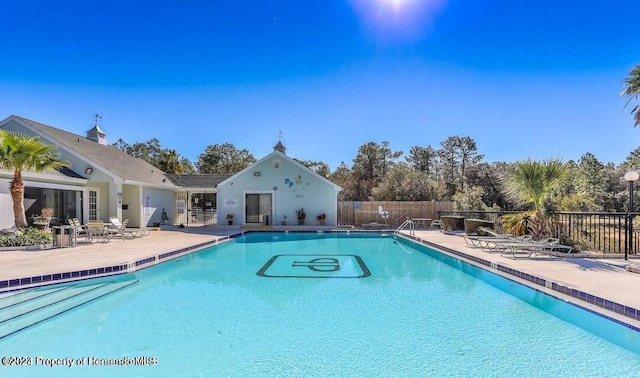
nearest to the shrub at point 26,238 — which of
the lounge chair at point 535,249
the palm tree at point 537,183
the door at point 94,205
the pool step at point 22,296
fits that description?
the door at point 94,205

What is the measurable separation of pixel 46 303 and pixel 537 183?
484 inches

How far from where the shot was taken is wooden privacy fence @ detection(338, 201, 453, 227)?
2239 centimetres

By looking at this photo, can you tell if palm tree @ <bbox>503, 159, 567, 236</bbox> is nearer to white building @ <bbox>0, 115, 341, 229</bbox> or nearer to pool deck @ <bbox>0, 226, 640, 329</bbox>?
pool deck @ <bbox>0, 226, 640, 329</bbox>

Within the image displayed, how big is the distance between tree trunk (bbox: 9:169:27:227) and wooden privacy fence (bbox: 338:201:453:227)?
A: 1547 centimetres

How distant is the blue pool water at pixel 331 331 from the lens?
4.13 m

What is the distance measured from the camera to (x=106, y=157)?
64.7 ft

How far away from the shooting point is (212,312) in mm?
6074

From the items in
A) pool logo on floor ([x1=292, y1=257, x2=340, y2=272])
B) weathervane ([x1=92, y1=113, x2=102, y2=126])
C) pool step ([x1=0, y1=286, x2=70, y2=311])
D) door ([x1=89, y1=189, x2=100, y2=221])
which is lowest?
pool logo on floor ([x1=292, y1=257, x2=340, y2=272])

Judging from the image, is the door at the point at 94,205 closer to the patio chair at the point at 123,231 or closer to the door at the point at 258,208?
the patio chair at the point at 123,231

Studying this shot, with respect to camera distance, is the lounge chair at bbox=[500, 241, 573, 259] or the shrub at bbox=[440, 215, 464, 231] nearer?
the lounge chair at bbox=[500, 241, 573, 259]

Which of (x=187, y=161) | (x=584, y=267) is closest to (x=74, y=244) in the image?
(x=584, y=267)

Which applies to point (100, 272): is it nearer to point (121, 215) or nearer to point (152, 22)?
point (152, 22)

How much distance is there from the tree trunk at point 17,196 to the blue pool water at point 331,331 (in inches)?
291

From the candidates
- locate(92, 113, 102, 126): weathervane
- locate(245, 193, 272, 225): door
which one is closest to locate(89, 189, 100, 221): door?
locate(92, 113, 102, 126): weathervane
